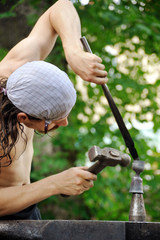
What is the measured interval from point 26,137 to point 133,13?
2.49 m

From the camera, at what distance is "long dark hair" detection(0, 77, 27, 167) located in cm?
181

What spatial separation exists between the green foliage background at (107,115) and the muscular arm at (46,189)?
241 centimetres

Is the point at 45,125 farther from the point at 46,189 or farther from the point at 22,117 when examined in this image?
the point at 46,189

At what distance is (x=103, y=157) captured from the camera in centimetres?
170

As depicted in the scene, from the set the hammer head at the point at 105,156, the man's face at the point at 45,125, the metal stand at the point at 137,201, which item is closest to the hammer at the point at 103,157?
the hammer head at the point at 105,156

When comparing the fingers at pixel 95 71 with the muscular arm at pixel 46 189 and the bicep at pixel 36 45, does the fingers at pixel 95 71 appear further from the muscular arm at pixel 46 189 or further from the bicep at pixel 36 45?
the bicep at pixel 36 45

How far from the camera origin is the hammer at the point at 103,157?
1.69 meters

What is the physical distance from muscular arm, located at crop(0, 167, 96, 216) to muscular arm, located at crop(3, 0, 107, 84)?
1.51 ft

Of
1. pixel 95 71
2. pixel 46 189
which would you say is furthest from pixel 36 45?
pixel 46 189

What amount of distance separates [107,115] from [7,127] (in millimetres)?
2724

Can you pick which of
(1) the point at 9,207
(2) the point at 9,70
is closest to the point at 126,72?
(2) the point at 9,70

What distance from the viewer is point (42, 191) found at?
1.81 m

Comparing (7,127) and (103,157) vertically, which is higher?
(7,127)

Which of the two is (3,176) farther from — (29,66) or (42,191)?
(29,66)
